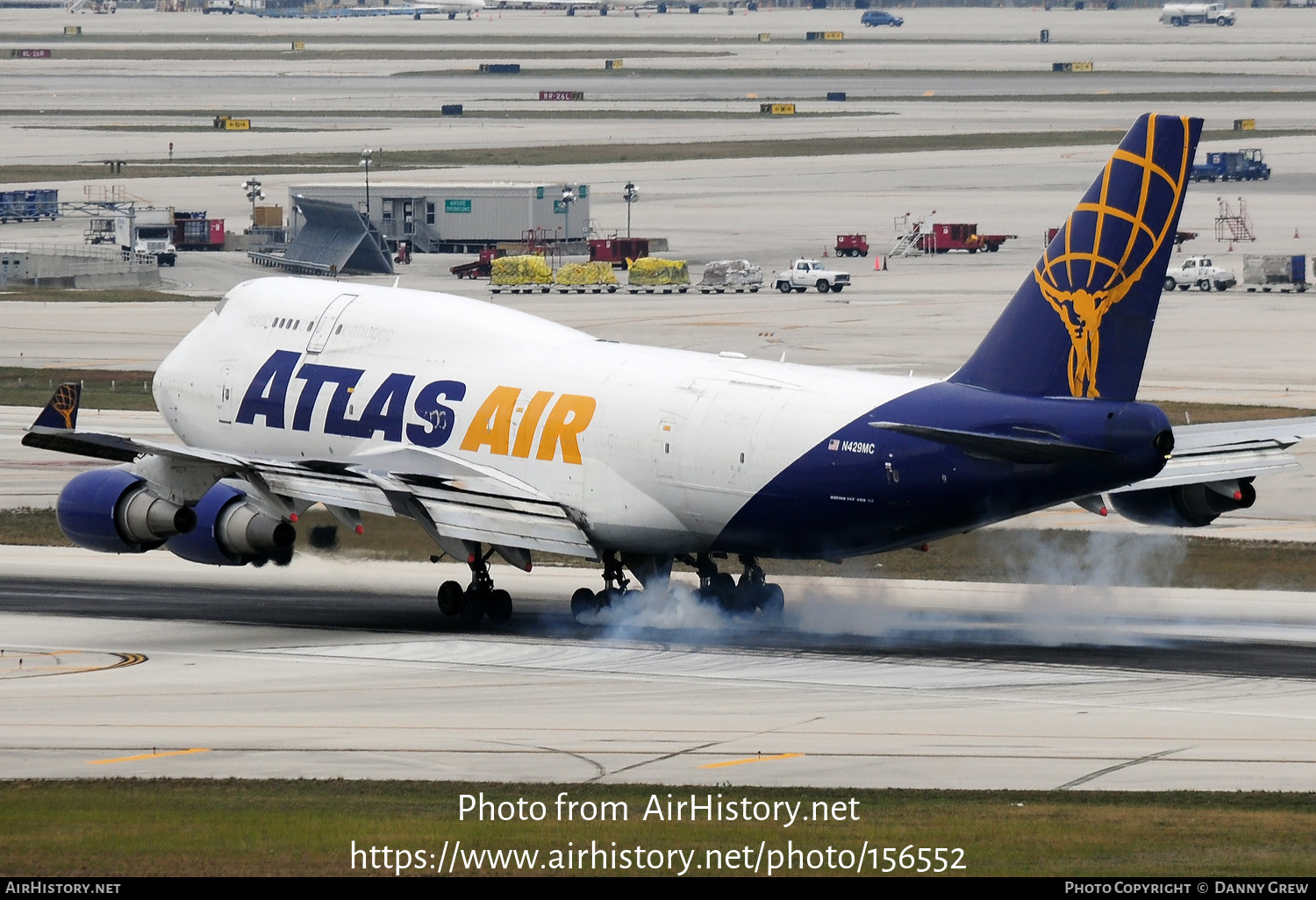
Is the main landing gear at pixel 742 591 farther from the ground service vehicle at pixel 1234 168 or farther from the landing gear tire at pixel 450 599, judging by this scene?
the ground service vehicle at pixel 1234 168

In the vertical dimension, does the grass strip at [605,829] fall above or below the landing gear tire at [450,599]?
above

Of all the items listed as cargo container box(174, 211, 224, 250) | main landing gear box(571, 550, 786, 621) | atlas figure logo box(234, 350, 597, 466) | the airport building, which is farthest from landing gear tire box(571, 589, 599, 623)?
cargo container box(174, 211, 224, 250)

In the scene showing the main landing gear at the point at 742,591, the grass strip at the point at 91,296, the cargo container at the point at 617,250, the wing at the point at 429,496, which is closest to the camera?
the wing at the point at 429,496

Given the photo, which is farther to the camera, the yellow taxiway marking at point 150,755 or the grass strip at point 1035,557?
the grass strip at point 1035,557

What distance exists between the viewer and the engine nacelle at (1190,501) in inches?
1581

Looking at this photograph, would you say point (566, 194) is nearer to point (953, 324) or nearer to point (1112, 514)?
point (953, 324)

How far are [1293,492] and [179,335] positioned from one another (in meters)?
54.9

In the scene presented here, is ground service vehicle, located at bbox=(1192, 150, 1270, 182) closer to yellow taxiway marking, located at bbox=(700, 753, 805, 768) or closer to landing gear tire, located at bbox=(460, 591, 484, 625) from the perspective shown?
landing gear tire, located at bbox=(460, 591, 484, 625)

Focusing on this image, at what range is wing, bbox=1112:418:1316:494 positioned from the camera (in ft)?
131

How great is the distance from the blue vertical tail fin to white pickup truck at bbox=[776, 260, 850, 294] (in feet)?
258

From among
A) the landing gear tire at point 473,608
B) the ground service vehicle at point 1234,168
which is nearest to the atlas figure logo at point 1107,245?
the landing gear tire at point 473,608

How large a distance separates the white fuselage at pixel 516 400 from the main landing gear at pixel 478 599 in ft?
7.17

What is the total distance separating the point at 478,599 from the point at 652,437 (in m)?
5.69

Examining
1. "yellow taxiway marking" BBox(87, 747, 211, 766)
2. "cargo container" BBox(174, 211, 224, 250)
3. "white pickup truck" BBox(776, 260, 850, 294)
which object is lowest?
"yellow taxiway marking" BBox(87, 747, 211, 766)
